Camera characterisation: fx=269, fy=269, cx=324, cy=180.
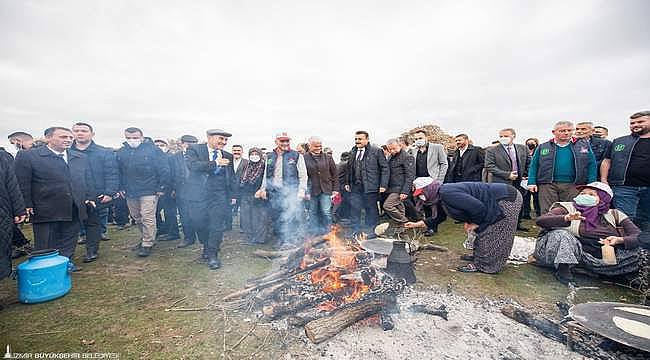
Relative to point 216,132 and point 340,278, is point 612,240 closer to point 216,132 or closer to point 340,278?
point 340,278

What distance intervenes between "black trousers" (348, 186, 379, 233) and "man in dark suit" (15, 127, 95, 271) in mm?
6442

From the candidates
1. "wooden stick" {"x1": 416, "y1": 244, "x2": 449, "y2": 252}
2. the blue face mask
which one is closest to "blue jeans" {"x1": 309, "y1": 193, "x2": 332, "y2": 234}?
"wooden stick" {"x1": 416, "y1": 244, "x2": 449, "y2": 252}

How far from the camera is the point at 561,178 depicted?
19.9 ft

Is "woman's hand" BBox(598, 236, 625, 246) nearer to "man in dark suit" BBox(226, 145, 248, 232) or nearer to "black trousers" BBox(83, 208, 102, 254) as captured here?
"man in dark suit" BBox(226, 145, 248, 232)

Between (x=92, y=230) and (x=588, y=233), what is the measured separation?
9.63m

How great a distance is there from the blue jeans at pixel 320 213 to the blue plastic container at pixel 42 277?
5033mm

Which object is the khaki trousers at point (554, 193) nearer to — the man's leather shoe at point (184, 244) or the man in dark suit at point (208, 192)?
the man in dark suit at point (208, 192)

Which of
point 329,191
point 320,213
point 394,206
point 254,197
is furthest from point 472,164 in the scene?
point 254,197

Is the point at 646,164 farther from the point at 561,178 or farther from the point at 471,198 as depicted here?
the point at 471,198

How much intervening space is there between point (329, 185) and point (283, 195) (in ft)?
4.25

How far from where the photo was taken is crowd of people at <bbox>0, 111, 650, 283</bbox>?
4.61 m

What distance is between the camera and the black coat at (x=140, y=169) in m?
6.01

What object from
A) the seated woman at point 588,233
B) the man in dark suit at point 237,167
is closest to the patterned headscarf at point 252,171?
the man in dark suit at point 237,167

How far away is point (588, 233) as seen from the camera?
183 inches
